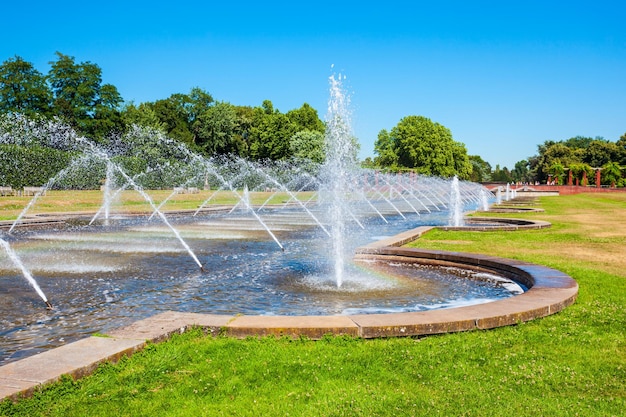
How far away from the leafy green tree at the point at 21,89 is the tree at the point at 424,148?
53.4m

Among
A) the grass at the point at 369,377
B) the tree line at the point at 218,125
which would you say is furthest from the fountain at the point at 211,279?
the tree line at the point at 218,125

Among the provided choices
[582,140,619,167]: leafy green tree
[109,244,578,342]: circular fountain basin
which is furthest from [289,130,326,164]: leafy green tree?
[582,140,619,167]: leafy green tree

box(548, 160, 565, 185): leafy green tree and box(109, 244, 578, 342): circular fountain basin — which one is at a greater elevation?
box(548, 160, 565, 185): leafy green tree

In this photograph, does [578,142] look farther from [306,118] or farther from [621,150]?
[306,118]

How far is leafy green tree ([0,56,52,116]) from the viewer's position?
53.2 metres

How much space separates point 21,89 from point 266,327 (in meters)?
58.7

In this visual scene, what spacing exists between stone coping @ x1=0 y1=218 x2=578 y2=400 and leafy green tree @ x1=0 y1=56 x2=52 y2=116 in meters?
54.2

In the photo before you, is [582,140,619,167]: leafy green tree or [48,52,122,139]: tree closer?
[48,52,122,139]: tree

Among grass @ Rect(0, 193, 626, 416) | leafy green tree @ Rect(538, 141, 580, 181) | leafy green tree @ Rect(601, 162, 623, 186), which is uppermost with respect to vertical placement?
leafy green tree @ Rect(538, 141, 580, 181)

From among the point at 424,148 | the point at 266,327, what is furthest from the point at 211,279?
the point at 424,148

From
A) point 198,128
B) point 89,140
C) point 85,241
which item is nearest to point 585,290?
point 85,241

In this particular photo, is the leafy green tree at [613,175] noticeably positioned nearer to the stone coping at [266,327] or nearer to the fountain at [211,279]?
the fountain at [211,279]

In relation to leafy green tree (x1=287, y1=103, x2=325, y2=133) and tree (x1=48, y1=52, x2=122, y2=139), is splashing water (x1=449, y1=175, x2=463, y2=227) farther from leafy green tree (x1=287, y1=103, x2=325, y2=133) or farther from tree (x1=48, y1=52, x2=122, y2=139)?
leafy green tree (x1=287, y1=103, x2=325, y2=133)

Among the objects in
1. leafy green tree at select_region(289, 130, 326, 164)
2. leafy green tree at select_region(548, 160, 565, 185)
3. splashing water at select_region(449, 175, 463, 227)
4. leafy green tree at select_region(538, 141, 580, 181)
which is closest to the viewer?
splashing water at select_region(449, 175, 463, 227)
